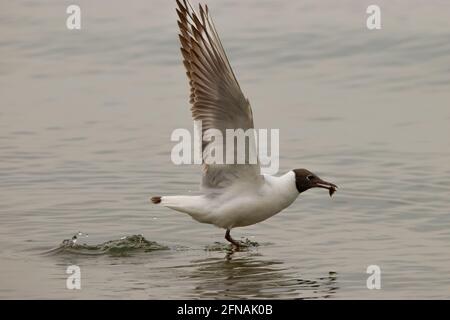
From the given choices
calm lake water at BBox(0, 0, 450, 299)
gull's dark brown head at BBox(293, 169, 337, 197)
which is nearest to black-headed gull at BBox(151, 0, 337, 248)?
gull's dark brown head at BBox(293, 169, 337, 197)

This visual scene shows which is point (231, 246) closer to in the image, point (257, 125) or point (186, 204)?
point (186, 204)

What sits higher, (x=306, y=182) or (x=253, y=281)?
(x=306, y=182)

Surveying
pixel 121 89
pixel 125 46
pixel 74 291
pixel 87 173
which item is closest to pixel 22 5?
pixel 125 46

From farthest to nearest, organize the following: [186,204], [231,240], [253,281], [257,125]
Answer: [257,125] < [231,240] < [186,204] < [253,281]

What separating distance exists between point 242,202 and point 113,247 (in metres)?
0.92

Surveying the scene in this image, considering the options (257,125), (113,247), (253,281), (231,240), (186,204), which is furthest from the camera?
(257,125)

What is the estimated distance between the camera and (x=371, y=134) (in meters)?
11.3

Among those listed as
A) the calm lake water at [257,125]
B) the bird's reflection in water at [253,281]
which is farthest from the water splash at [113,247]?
the bird's reflection in water at [253,281]

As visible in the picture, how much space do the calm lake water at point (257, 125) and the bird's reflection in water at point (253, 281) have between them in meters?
0.02

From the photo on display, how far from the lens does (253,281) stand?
25.7ft

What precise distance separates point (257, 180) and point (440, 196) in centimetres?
186

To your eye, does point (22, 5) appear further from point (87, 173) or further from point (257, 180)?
point (257, 180)

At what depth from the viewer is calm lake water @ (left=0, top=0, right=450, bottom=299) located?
8.01 meters

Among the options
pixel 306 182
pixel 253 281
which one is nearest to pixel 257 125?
pixel 306 182
